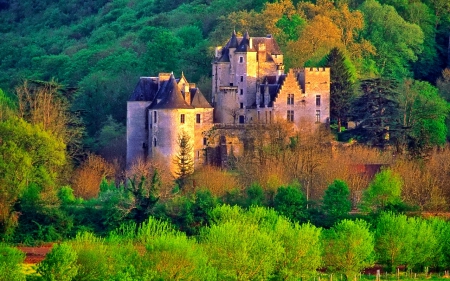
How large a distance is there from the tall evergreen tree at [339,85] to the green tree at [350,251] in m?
24.7

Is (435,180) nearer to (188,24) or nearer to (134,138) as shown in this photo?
(134,138)

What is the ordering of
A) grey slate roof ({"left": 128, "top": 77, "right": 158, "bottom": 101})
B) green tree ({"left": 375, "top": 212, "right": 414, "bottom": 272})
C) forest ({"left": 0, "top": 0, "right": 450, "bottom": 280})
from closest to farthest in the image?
1. forest ({"left": 0, "top": 0, "right": 450, "bottom": 280})
2. green tree ({"left": 375, "top": 212, "right": 414, "bottom": 272})
3. grey slate roof ({"left": 128, "top": 77, "right": 158, "bottom": 101})

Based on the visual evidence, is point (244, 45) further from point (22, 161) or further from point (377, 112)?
point (22, 161)

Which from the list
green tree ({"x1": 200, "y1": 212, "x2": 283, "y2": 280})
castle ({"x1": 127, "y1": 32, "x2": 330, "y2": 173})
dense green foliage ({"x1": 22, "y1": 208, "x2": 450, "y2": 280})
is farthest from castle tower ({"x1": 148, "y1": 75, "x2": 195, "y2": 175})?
green tree ({"x1": 200, "y1": 212, "x2": 283, "y2": 280})

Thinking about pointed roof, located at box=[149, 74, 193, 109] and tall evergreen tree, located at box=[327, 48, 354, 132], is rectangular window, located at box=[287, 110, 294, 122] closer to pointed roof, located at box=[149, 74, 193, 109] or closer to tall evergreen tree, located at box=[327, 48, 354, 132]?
pointed roof, located at box=[149, 74, 193, 109]

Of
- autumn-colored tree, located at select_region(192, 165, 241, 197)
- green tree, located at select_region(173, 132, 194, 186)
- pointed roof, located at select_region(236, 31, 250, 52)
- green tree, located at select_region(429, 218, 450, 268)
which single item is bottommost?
green tree, located at select_region(429, 218, 450, 268)

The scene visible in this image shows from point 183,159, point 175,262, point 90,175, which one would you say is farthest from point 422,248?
point 90,175

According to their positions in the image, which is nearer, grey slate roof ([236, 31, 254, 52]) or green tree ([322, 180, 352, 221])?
green tree ([322, 180, 352, 221])

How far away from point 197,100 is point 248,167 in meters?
5.16

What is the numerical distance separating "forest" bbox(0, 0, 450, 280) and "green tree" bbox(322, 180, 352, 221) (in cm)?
8

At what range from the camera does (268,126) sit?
9819 centimetres

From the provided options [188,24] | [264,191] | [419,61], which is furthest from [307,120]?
[188,24]

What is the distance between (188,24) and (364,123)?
34.7m

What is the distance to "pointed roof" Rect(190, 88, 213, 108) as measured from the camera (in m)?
Result: 98.2
